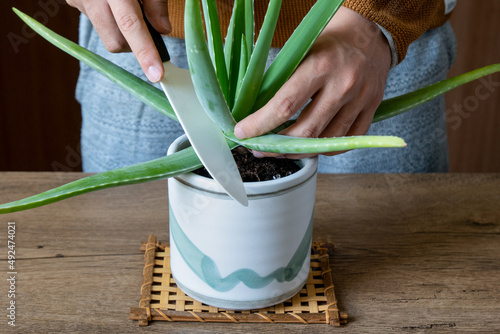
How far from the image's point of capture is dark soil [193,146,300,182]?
51 centimetres

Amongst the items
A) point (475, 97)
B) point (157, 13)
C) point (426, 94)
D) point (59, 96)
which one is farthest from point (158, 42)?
point (475, 97)

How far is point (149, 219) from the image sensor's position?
67 cm

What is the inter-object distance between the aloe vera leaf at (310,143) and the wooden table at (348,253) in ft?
0.55

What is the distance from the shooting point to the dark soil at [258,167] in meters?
0.51

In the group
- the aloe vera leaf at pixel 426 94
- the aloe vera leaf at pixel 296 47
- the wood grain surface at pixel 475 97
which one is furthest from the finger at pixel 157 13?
the wood grain surface at pixel 475 97

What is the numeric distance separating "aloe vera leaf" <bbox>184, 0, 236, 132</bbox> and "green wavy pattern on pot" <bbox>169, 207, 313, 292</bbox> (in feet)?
0.36

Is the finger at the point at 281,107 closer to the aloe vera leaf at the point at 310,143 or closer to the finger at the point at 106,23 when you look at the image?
the aloe vera leaf at the point at 310,143

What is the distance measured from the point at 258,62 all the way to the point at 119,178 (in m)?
0.14

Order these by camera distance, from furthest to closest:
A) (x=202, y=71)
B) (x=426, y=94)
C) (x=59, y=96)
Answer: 1. (x=59, y=96)
2. (x=426, y=94)
3. (x=202, y=71)

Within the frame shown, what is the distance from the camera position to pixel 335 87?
0.49 meters

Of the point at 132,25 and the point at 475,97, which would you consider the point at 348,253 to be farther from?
the point at 475,97

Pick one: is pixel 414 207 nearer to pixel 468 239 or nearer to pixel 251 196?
pixel 468 239

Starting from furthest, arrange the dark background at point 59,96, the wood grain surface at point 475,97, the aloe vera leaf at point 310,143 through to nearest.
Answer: the wood grain surface at point 475,97
the dark background at point 59,96
the aloe vera leaf at point 310,143

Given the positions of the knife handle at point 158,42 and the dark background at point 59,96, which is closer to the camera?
the knife handle at point 158,42
